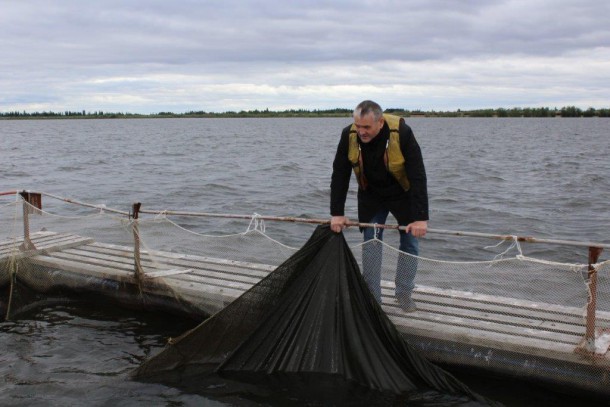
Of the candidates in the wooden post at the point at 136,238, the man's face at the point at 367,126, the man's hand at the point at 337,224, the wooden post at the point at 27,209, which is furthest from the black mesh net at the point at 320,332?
the wooden post at the point at 27,209

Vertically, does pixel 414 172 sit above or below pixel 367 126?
below

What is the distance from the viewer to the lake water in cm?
655

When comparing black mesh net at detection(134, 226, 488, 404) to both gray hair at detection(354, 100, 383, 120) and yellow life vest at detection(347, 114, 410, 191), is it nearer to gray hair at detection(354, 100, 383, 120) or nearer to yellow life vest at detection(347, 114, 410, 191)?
yellow life vest at detection(347, 114, 410, 191)

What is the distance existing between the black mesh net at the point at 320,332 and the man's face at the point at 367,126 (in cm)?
91

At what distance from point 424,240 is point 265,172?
1890 cm

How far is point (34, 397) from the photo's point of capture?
6.25 metres

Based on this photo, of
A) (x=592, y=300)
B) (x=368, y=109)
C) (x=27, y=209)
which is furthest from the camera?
(x=27, y=209)

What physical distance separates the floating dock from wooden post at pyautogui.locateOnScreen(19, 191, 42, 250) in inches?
1.0

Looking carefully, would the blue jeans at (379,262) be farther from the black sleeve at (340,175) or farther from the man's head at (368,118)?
the man's head at (368,118)

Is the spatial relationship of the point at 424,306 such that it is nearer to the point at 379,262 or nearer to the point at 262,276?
the point at 379,262

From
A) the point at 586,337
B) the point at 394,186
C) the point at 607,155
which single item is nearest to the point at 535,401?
the point at 586,337

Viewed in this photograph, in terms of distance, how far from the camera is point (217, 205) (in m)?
21.4

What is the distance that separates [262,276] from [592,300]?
12.5 ft

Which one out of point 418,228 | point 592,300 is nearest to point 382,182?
point 418,228
